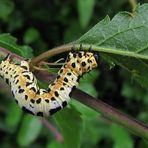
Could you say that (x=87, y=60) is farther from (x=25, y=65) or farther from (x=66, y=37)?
(x=66, y=37)

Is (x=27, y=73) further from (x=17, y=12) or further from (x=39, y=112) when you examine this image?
(x=17, y=12)

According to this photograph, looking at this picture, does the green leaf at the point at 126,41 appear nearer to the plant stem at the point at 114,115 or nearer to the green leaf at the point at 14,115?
the plant stem at the point at 114,115

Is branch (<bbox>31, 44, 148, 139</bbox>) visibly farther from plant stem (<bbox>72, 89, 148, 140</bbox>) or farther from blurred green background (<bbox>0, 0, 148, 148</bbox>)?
blurred green background (<bbox>0, 0, 148, 148</bbox>)

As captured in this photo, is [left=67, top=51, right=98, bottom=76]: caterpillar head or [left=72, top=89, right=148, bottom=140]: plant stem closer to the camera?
[left=72, top=89, right=148, bottom=140]: plant stem

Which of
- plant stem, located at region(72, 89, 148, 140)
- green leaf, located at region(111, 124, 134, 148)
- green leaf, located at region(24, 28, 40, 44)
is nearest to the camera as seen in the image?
plant stem, located at region(72, 89, 148, 140)

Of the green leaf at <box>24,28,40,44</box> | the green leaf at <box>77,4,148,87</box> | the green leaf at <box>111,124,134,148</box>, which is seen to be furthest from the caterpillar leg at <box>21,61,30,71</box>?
the green leaf at <box>24,28,40,44</box>

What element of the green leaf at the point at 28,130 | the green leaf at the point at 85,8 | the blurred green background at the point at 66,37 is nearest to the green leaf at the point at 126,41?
the green leaf at the point at 28,130
